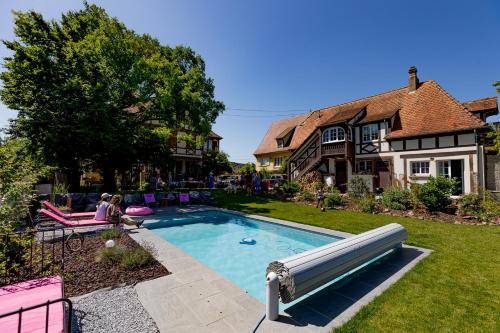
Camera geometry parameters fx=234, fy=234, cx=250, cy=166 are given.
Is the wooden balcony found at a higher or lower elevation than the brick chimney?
lower

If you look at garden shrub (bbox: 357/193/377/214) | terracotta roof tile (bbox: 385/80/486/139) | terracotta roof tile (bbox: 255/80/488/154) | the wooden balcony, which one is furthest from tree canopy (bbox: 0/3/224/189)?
terracotta roof tile (bbox: 385/80/486/139)

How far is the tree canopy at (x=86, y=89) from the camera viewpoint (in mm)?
12586

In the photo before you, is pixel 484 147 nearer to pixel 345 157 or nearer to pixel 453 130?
pixel 453 130

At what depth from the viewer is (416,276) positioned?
494 cm

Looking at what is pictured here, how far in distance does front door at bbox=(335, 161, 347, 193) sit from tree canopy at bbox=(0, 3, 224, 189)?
13.5m

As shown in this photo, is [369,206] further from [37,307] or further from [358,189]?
[37,307]

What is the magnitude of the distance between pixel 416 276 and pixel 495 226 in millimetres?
7761

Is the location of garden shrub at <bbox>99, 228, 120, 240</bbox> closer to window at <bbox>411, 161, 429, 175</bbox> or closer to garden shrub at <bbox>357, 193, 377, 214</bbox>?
garden shrub at <bbox>357, 193, 377, 214</bbox>

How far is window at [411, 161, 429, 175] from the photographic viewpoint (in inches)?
648

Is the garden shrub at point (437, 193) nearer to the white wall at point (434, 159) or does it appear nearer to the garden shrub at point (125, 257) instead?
the white wall at point (434, 159)

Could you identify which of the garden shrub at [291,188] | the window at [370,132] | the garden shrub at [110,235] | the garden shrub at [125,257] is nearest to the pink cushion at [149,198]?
the garden shrub at [110,235]

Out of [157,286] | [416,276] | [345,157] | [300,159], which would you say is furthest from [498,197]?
[157,286]

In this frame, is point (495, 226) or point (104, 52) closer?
point (495, 226)

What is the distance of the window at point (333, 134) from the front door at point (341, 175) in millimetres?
2292
